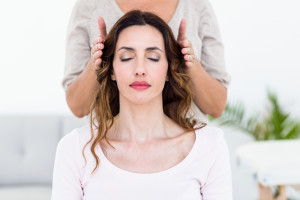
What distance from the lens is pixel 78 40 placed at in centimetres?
149

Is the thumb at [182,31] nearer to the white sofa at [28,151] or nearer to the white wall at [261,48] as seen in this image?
the white sofa at [28,151]

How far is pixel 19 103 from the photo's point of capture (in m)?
3.34

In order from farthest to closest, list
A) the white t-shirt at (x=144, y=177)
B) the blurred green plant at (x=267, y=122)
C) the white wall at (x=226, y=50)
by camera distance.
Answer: the blurred green plant at (x=267, y=122), the white wall at (x=226, y=50), the white t-shirt at (x=144, y=177)

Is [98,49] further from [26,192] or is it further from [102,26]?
[26,192]

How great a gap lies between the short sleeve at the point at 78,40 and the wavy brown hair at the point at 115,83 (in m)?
0.13

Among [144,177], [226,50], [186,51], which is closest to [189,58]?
[186,51]

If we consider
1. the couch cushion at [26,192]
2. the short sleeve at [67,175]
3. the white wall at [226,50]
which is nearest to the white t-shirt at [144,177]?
the short sleeve at [67,175]

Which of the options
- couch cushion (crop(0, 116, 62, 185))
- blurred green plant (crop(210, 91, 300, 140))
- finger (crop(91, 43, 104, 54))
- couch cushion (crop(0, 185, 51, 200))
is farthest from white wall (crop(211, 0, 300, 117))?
finger (crop(91, 43, 104, 54))

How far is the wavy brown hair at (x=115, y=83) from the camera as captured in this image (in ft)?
4.43

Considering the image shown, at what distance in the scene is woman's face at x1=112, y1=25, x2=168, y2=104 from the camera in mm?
1277

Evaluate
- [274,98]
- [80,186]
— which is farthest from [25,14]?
[80,186]

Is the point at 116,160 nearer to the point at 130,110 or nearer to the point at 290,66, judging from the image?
the point at 130,110

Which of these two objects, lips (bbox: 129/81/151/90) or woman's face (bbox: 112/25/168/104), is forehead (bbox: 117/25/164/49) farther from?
lips (bbox: 129/81/151/90)

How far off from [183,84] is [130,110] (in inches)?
7.6
